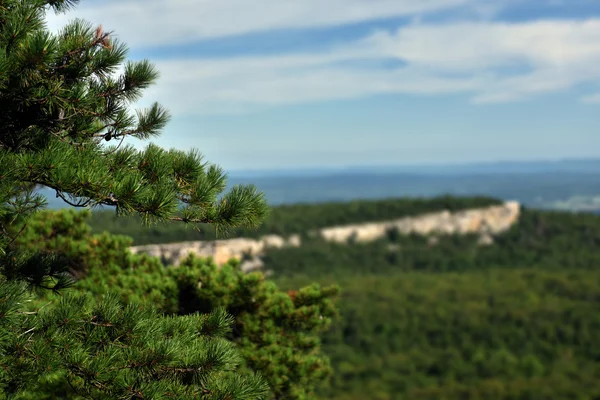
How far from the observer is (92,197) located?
5793mm

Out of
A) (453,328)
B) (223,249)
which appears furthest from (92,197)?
(453,328)

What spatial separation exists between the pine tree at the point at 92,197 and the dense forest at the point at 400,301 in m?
3.84

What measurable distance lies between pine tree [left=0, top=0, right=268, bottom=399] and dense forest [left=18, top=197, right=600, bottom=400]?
151 inches

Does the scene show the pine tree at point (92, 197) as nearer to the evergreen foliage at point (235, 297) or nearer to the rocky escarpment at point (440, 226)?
the evergreen foliage at point (235, 297)

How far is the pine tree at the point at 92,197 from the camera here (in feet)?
18.9

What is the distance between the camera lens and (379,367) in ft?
161

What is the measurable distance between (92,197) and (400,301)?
56.6m

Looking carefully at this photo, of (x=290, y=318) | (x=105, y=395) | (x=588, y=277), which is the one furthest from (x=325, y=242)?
(x=105, y=395)

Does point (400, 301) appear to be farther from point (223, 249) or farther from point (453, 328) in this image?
point (223, 249)

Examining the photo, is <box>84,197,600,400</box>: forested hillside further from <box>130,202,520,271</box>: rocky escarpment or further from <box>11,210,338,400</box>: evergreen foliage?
<box>11,210,338,400</box>: evergreen foliage

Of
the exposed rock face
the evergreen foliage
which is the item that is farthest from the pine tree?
the exposed rock face

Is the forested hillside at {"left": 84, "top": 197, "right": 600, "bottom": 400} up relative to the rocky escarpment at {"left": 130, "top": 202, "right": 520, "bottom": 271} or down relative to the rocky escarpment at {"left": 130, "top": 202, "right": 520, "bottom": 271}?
down

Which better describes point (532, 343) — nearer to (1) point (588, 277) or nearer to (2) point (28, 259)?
(1) point (588, 277)

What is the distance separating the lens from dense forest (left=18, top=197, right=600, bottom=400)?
1118 centimetres
